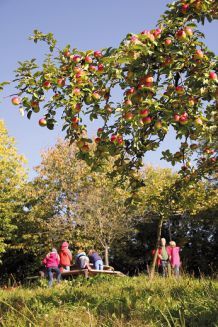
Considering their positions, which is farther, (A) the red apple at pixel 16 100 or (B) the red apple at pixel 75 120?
(B) the red apple at pixel 75 120

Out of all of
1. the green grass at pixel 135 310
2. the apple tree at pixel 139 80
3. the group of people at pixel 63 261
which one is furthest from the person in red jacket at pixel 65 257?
the apple tree at pixel 139 80

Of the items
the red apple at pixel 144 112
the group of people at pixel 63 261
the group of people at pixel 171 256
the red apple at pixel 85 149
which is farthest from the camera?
the group of people at pixel 171 256

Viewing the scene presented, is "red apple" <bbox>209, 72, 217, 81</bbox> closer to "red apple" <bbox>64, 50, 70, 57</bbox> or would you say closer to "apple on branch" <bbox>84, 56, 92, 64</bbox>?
"apple on branch" <bbox>84, 56, 92, 64</bbox>

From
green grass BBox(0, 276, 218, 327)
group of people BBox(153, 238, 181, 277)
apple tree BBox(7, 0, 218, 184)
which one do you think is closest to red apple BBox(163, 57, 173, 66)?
apple tree BBox(7, 0, 218, 184)

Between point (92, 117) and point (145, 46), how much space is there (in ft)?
2.94

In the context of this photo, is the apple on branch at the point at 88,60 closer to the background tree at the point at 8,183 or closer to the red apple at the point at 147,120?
the red apple at the point at 147,120

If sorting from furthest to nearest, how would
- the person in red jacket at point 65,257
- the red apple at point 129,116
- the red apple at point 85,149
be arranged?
1. the person in red jacket at point 65,257
2. the red apple at point 85,149
3. the red apple at point 129,116

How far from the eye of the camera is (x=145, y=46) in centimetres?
352

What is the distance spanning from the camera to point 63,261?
13.8 m

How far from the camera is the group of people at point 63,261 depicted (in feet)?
40.6

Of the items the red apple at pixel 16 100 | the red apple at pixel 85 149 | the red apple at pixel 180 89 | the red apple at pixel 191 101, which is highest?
the red apple at pixel 180 89

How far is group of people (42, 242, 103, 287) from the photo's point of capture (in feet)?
40.6

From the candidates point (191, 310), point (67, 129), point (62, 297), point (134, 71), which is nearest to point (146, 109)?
point (134, 71)

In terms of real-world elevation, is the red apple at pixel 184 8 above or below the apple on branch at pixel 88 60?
above
